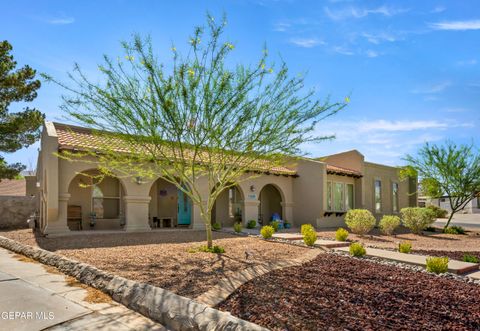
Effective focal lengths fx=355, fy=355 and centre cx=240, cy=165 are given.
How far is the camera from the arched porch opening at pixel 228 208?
1910 centimetres

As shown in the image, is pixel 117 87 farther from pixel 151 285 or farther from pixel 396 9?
pixel 396 9

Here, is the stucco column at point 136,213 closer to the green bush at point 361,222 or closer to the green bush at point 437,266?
the green bush at point 361,222

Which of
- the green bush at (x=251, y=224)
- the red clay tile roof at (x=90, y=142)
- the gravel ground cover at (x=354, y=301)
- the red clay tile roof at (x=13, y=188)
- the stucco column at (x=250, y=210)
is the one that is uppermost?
the red clay tile roof at (x=90, y=142)

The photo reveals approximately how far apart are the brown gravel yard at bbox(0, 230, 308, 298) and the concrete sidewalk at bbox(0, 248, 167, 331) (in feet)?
2.86

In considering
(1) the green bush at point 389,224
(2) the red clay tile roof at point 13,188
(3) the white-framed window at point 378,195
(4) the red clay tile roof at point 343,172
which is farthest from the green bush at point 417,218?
(2) the red clay tile roof at point 13,188

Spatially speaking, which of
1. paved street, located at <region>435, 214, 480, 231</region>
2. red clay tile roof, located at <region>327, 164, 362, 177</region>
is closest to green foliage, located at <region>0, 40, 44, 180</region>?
red clay tile roof, located at <region>327, 164, 362, 177</region>

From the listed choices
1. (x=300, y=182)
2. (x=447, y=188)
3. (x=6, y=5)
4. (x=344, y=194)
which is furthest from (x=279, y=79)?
(x=447, y=188)

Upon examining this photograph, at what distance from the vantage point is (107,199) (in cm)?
1700

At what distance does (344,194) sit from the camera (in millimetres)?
21266

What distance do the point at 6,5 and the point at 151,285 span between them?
7.56 metres

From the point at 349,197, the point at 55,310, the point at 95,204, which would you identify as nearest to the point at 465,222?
the point at 349,197

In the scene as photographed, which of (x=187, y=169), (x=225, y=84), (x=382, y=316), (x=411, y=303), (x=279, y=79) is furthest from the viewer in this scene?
(x=187, y=169)

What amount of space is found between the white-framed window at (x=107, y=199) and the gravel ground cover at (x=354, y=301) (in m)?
12.1

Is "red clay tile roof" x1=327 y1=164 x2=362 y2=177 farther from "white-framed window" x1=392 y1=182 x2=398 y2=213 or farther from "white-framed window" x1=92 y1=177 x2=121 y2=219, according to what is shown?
"white-framed window" x1=92 y1=177 x2=121 y2=219
